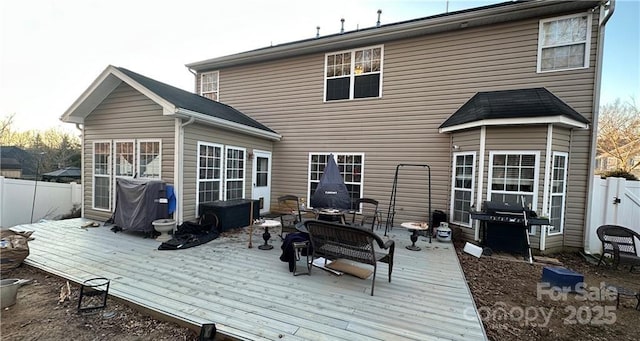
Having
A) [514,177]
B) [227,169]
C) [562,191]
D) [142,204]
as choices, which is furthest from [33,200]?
[562,191]

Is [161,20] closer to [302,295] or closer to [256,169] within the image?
[256,169]

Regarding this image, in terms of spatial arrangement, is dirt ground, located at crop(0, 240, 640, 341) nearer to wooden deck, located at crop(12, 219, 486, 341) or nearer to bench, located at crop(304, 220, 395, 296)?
wooden deck, located at crop(12, 219, 486, 341)

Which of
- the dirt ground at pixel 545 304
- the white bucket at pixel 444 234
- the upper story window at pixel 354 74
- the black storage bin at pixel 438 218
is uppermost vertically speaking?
the upper story window at pixel 354 74

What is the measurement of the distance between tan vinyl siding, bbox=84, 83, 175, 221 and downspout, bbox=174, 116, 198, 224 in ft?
0.73

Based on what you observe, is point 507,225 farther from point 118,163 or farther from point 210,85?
point 210,85

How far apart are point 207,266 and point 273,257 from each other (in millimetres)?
1100

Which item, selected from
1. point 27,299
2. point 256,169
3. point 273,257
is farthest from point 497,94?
point 27,299

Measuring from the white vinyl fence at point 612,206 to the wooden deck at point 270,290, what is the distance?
349cm

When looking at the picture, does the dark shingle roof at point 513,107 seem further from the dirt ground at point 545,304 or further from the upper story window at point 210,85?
the upper story window at point 210,85

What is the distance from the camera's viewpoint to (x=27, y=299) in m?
3.16

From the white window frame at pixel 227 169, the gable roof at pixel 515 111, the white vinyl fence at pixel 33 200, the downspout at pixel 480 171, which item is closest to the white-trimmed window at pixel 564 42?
the gable roof at pixel 515 111

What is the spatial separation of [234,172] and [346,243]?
505 centimetres

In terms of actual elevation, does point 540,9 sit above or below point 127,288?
above

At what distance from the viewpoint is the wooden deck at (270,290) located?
248 cm
